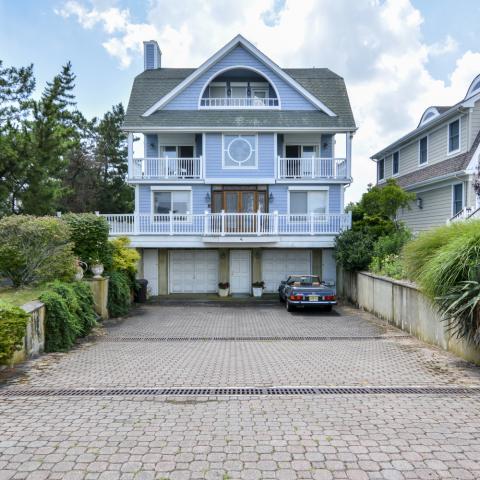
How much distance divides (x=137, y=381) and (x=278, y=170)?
1573 cm

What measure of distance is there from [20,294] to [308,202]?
1468cm

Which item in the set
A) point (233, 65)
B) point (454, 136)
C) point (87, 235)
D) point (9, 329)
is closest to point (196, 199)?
point (233, 65)

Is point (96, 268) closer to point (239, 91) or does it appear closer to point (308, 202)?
point (308, 202)

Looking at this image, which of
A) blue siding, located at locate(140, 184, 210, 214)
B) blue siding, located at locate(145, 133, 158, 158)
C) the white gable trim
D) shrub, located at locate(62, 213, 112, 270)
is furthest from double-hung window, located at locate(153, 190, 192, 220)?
shrub, located at locate(62, 213, 112, 270)

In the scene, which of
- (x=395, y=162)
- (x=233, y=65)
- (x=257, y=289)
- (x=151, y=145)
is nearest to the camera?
(x=257, y=289)

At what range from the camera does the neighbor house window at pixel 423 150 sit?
73.4ft

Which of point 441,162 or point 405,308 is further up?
point 441,162

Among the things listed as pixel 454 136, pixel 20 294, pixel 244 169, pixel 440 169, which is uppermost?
pixel 454 136

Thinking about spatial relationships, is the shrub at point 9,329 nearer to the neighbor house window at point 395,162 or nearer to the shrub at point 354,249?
the shrub at point 354,249

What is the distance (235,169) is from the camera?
21.0m

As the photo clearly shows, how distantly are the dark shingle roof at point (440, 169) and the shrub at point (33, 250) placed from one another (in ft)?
52.9

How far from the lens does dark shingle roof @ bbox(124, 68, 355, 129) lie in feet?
68.9

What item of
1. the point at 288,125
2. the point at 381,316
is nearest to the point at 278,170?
the point at 288,125

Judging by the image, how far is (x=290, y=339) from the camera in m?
11.1
